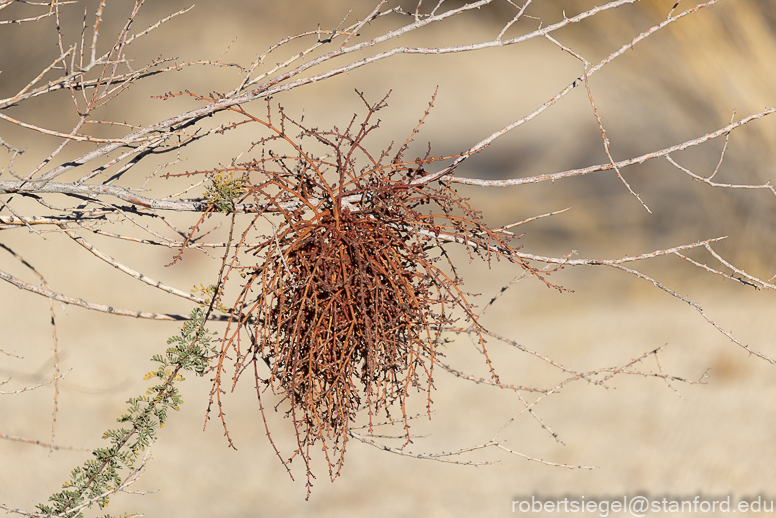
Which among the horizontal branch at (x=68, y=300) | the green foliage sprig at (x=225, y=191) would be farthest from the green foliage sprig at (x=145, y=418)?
the green foliage sprig at (x=225, y=191)

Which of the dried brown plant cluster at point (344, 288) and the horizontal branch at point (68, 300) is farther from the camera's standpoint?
the horizontal branch at point (68, 300)

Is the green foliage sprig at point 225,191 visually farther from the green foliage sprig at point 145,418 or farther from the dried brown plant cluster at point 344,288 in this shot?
the green foliage sprig at point 145,418

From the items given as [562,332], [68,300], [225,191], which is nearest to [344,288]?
[225,191]

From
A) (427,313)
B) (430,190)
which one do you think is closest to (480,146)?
(430,190)

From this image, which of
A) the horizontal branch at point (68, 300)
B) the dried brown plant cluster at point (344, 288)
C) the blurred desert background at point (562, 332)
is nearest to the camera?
the dried brown plant cluster at point (344, 288)

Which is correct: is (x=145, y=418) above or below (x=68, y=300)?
below

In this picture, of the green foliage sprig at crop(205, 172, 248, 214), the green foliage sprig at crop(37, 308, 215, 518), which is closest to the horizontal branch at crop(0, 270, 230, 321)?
the green foliage sprig at crop(37, 308, 215, 518)

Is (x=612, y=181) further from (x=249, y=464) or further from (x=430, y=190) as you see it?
(x=430, y=190)

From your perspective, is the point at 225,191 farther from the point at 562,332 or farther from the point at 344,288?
the point at 562,332
